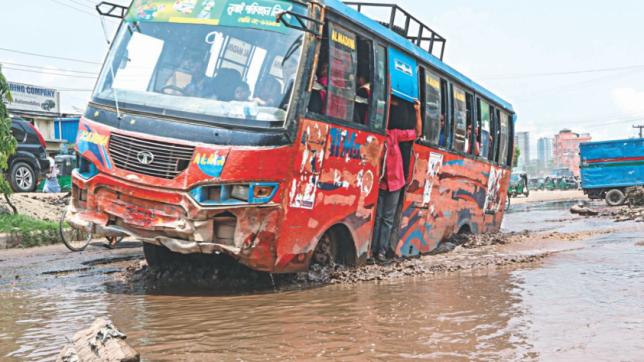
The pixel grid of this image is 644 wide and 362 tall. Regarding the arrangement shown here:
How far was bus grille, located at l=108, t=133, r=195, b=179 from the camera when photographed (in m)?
6.16

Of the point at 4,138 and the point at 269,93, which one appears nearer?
the point at 269,93

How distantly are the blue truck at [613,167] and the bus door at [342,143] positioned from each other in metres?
22.4

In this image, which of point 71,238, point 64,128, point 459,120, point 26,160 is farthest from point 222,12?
point 64,128

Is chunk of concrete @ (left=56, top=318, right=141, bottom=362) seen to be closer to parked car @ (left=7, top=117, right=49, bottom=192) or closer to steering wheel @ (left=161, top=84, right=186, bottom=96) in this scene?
steering wheel @ (left=161, top=84, right=186, bottom=96)

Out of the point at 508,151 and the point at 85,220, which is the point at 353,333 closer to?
the point at 85,220

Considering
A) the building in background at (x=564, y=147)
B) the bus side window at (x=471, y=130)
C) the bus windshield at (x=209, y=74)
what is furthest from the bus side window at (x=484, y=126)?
the building in background at (x=564, y=147)

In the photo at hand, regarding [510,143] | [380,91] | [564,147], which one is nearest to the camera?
[380,91]

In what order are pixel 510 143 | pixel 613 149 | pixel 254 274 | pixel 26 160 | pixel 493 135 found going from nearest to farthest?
pixel 254 274 → pixel 493 135 → pixel 510 143 → pixel 26 160 → pixel 613 149

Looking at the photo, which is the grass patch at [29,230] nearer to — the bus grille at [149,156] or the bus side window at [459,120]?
the bus grille at [149,156]

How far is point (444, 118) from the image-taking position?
1043 centimetres

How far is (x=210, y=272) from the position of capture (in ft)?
24.9

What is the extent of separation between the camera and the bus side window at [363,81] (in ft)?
25.2

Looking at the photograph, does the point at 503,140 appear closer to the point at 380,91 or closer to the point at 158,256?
the point at 380,91

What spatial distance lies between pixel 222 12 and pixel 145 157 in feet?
5.23
